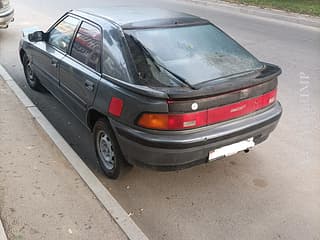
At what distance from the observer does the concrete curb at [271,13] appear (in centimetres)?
1181

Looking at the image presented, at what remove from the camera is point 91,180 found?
3.74 metres

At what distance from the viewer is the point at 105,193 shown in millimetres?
3539

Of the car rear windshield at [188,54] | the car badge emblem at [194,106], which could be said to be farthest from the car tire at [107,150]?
the car badge emblem at [194,106]

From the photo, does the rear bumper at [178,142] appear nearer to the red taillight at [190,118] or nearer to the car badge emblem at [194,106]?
the red taillight at [190,118]

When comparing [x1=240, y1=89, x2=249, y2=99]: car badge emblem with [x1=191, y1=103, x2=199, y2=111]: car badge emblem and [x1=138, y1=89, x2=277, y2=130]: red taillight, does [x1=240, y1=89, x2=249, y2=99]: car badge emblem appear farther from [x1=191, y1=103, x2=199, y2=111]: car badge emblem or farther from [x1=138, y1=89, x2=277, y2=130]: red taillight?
[x1=191, y1=103, x2=199, y2=111]: car badge emblem

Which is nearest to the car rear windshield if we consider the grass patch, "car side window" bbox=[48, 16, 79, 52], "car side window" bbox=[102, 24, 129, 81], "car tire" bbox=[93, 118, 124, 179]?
"car side window" bbox=[102, 24, 129, 81]

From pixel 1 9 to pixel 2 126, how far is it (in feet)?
19.1

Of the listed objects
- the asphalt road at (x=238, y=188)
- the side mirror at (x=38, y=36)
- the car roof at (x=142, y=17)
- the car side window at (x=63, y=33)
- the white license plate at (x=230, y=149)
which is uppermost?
the car roof at (x=142, y=17)

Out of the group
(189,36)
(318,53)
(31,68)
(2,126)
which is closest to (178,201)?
(189,36)

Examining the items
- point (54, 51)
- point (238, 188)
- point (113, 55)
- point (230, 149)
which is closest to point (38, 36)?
point (54, 51)

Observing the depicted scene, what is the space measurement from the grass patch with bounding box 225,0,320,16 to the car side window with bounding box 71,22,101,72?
34.1ft

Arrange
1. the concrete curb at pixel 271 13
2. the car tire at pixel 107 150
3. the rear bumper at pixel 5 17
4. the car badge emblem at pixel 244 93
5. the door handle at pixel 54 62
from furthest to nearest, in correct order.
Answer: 1. the concrete curb at pixel 271 13
2. the rear bumper at pixel 5 17
3. the door handle at pixel 54 62
4. the car tire at pixel 107 150
5. the car badge emblem at pixel 244 93

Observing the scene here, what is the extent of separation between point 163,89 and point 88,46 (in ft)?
4.26

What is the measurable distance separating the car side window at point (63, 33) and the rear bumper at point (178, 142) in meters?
1.60
